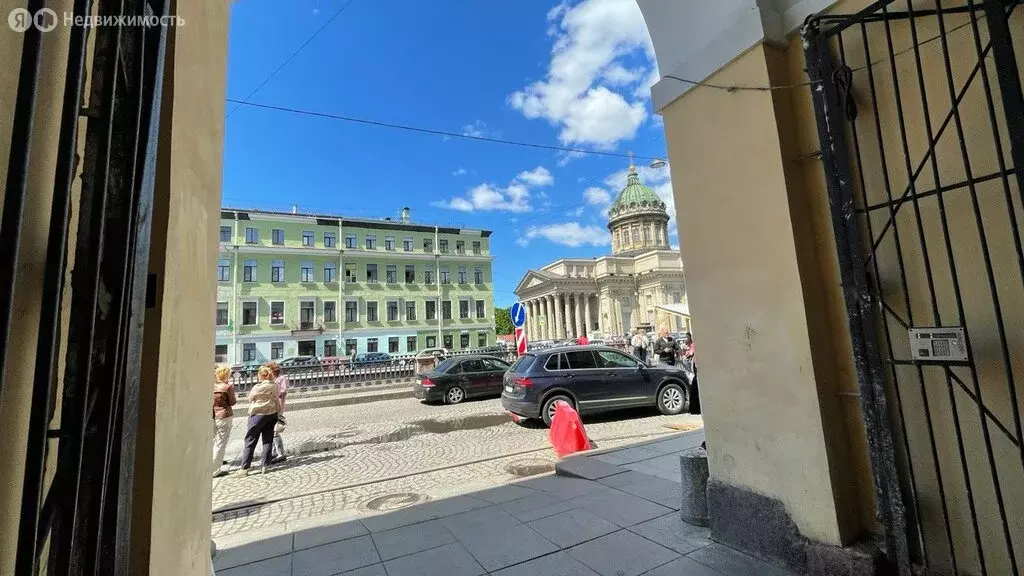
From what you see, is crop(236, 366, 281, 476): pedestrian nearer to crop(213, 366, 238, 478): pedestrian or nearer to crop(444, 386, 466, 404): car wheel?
crop(213, 366, 238, 478): pedestrian

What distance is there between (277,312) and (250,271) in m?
4.20

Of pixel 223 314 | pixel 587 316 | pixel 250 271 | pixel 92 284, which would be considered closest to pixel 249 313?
pixel 223 314

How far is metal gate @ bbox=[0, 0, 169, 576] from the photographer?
41.3 inches

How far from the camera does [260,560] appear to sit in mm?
3738

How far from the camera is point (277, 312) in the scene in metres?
39.5

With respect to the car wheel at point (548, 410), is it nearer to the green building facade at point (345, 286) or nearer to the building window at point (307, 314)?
the green building facade at point (345, 286)

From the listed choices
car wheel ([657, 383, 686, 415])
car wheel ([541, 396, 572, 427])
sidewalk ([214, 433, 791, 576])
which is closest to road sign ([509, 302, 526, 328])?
car wheel ([541, 396, 572, 427])

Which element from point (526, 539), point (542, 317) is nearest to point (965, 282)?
point (526, 539)

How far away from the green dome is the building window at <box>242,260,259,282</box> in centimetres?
5656

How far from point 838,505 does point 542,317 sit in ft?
243

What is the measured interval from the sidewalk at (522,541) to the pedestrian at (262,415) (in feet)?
10.2

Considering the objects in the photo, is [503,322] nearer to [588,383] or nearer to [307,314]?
[307,314]

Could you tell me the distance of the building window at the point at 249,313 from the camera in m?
38.1

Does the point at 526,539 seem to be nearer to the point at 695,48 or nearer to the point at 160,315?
the point at 160,315
